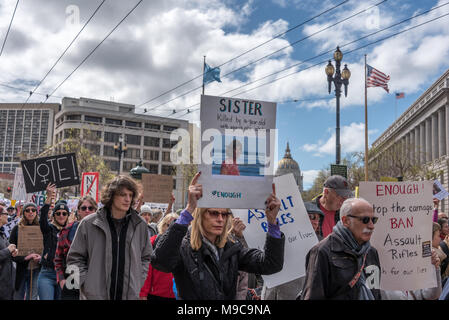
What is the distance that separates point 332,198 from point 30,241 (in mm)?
Result: 4035

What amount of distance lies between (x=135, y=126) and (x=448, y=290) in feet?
286

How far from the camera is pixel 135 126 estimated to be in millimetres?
87562

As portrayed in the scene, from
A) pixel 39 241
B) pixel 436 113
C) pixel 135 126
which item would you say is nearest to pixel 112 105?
pixel 135 126

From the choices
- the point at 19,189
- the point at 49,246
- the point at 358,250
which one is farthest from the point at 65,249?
the point at 19,189

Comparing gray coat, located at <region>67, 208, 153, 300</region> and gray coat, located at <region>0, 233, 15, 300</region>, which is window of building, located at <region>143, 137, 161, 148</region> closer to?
gray coat, located at <region>0, 233, 15, 300</region>

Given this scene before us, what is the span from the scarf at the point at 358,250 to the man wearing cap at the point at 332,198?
145cm

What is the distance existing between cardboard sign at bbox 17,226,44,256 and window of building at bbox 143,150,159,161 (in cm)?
8268

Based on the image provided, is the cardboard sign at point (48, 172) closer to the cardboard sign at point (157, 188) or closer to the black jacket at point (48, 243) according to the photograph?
the black jacket at point (48, 243)

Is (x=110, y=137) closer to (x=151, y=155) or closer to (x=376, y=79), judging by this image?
(x=151, y=155)

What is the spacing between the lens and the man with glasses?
10.6 ft

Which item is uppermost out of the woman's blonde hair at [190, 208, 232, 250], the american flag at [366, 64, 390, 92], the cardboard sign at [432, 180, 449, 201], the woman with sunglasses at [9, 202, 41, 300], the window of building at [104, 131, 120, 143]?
the window of building at [104, 131, 120, 143]

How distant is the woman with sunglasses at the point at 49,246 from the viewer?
595 centimetres

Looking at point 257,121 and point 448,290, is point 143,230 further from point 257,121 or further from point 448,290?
point 448,290

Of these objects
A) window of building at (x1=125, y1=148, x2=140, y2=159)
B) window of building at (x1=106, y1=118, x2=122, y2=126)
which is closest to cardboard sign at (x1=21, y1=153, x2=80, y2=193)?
window of building at (x1=106, y1=118, x2=122, y2=126)
